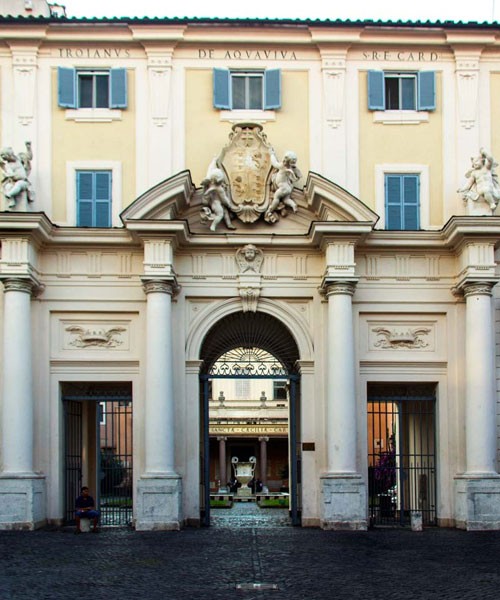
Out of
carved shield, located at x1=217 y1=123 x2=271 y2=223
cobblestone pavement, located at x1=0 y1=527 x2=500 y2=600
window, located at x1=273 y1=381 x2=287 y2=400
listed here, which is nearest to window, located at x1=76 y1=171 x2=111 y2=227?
carved shield, located at x1=217 y1=123 x2=271 y2=223

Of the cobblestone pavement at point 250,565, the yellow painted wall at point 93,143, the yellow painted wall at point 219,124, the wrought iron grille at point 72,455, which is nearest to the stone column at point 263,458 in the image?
the wrought iron grille at point 72,455

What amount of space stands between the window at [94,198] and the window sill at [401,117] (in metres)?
6.78

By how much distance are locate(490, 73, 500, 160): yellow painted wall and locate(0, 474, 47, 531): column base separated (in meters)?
13.5

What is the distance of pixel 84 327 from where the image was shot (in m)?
26.6

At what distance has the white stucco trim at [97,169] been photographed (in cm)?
2683

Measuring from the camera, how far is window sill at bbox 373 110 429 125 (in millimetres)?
27391

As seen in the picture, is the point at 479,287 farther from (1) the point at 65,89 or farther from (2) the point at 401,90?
(1) the point at 65,89

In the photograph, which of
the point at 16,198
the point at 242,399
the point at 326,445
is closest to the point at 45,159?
the point at 16,198

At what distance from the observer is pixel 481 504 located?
82.6 feet

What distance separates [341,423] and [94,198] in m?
7.97

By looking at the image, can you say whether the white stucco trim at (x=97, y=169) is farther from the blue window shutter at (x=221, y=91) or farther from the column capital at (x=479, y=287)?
the column capital at (x=479, y=287)

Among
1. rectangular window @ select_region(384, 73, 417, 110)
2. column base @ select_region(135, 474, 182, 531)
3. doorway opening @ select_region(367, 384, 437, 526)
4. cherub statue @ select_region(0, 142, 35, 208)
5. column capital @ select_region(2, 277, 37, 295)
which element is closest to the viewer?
column base @ select_region(135, 474, 182, 531)

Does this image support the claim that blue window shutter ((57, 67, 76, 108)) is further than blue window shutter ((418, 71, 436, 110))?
No

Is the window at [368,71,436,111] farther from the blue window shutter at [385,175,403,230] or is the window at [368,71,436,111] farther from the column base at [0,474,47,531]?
the column base at [0,474,47,531]
